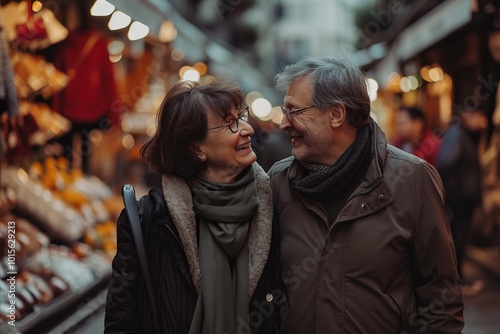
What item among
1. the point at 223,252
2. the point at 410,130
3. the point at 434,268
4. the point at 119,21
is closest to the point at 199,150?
the point at 223,252

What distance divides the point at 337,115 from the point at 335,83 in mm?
141

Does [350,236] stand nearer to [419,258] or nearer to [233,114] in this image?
[419,258]

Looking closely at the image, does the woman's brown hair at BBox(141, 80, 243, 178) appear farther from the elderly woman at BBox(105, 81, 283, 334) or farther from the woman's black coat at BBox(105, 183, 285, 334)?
the woman's black coat at BBox(105, 183, 285, 334)

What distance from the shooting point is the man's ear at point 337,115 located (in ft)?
11.0

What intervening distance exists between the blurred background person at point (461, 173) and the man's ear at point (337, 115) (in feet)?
Result: 18.5

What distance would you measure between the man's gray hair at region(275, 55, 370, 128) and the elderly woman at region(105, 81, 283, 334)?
1.00 feet

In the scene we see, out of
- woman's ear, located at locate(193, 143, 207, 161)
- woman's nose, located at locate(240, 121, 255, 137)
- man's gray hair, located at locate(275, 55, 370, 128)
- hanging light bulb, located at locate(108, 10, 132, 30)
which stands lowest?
woman's ear, located at locate(193, 143, 207, 161)

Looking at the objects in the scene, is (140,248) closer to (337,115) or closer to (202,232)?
(202,232)

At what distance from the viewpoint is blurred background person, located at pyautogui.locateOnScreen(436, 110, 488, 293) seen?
346 inches

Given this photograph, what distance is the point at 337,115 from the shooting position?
3.37 metres

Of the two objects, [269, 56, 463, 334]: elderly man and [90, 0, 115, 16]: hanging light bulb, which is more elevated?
[90, 0, 115, 16]: hanging light bulb

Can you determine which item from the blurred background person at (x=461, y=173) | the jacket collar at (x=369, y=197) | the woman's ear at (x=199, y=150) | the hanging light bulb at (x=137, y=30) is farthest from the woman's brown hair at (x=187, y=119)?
the blurred background person at (x=461, y=173)

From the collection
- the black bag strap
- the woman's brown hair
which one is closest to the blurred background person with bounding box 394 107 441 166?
the woman's brown hair

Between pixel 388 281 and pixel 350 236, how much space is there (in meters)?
0.25
